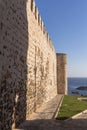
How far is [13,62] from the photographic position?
7504mm

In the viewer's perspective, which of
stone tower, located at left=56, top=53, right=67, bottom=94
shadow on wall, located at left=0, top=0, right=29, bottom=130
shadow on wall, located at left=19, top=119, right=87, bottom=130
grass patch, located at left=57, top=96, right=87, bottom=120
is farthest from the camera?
stone tower, located at left=56, top=53, right=67, bottom=94

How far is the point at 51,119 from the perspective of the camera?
959 cm

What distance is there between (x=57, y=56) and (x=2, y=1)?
21.3 m

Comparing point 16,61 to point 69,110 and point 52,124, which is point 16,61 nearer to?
point 52,124

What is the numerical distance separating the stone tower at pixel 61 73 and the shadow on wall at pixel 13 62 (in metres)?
18.0

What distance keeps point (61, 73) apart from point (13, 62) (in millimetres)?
20442

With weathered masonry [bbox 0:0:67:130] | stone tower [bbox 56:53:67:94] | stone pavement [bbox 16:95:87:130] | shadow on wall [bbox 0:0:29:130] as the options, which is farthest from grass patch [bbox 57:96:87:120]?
stone tower [bbox 56:53:67:94]

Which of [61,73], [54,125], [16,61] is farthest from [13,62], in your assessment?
[61,73]

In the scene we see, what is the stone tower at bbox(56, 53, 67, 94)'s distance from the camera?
89.5ft

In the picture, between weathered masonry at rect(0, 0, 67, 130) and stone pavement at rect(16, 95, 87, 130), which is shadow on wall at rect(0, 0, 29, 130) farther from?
stone pavement at rect(16, 95, 87, 130)

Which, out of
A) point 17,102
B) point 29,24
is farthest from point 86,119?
point 29,24

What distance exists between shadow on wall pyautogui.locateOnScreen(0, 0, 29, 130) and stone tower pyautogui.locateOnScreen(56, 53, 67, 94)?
18.0 m

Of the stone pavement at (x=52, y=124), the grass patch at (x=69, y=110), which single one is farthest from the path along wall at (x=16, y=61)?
the grass patch at (x=69, y=110)

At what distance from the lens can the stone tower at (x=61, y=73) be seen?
89.5 feet
